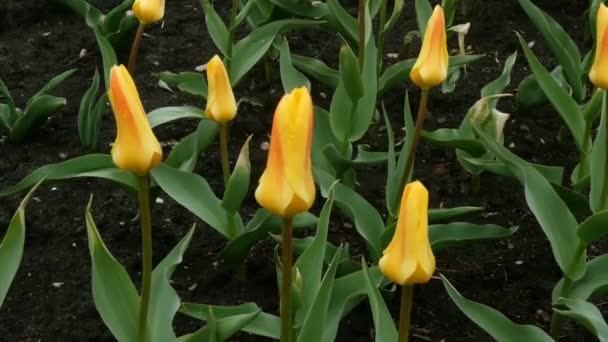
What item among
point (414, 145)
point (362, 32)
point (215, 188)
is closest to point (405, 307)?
point (414, 145)

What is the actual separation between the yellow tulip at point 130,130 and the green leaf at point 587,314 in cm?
77

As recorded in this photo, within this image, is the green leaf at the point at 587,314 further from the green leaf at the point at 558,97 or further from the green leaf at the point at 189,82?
the green leaf at the point at 189,82

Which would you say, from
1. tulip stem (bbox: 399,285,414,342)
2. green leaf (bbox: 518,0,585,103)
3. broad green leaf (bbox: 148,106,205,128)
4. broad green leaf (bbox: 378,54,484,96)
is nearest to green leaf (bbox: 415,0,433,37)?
broad green leaf (bbox: 378,54,484,96)

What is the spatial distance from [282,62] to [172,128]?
44 centimetres

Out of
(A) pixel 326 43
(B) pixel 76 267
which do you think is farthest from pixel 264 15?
(B) pixel 76 267

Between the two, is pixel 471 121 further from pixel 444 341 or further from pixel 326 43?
pixel 326 43

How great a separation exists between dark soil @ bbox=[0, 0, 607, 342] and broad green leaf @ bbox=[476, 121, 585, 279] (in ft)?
0.81

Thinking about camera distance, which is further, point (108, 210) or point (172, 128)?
point (172, 128)

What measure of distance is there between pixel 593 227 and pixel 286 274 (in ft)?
2.25

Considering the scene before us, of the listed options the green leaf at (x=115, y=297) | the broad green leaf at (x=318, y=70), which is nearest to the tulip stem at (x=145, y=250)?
the green leaf at (x=115, y=297)

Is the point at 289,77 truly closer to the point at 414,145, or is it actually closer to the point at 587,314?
the point at 414,145

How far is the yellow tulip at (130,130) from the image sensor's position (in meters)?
1.23

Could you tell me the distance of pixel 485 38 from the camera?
306 centimetres

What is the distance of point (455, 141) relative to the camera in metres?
2.16
